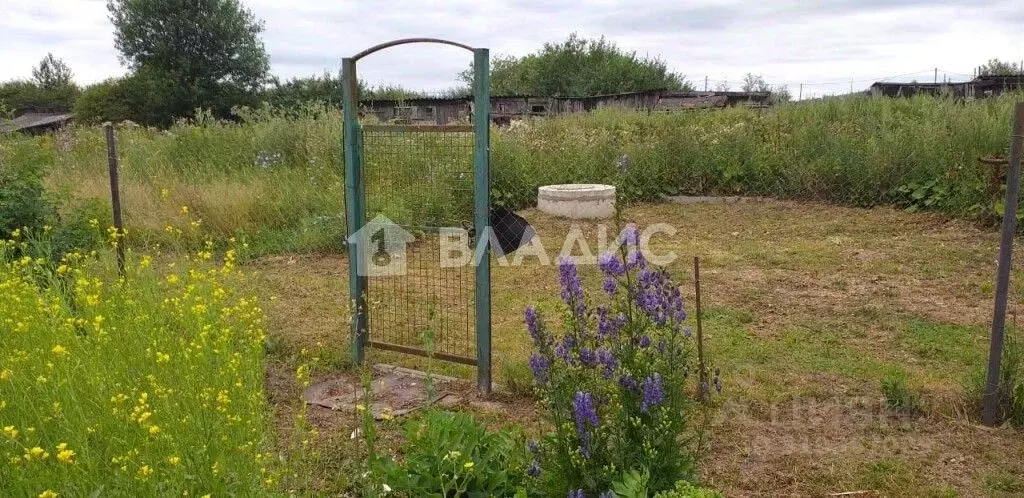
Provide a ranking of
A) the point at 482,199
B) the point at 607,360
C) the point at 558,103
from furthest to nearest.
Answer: the point at 558,103 < the point at 482,199 < the point at 607,360

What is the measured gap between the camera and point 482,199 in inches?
159

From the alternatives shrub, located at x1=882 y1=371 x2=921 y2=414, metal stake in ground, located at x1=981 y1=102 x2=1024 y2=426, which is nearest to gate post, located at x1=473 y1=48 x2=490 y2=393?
shrub, located at x1=882 y1=371 x2=921 y2=414

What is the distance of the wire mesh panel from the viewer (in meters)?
4.58

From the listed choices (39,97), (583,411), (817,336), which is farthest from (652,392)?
(39,97)

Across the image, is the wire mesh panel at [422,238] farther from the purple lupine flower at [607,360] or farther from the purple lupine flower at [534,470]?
the purple lupine flower at [607,360]

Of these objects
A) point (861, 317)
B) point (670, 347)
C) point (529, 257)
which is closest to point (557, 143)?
point (529, 257)

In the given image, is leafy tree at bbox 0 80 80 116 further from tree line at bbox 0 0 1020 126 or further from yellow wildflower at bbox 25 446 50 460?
yellow wildflower at bbox 25 446 50 460

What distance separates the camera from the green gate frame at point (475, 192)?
395cm

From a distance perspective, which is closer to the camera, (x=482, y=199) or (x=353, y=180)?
(x=482, y=199)

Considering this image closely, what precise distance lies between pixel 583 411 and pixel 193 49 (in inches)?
1310

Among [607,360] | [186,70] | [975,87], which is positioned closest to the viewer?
[607,360]

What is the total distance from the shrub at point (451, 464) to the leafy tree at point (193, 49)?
102 feet

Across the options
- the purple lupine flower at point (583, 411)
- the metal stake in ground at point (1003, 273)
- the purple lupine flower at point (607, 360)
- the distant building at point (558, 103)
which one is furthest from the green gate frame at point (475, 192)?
the distant building at point (558, 103)

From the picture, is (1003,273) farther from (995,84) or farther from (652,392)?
(995,84)
